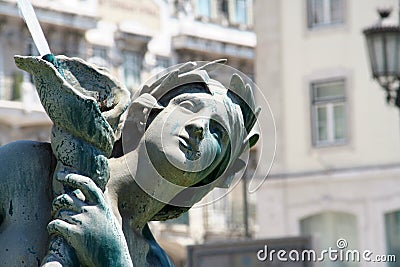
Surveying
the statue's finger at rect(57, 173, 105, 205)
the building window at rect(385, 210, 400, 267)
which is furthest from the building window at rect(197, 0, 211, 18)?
the statue's finger at rect(57, 173, 105, 205)

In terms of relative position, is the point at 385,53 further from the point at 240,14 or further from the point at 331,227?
the point at 240,14

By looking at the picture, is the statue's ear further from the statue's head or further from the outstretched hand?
the outstretched hand

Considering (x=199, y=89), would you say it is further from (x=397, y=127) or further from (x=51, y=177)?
(x=397, y=127)

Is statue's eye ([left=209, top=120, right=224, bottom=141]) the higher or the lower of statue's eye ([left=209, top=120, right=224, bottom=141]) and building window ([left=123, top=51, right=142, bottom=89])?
the lower

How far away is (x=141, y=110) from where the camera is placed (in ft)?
13.1

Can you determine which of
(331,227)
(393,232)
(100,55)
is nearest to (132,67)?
(100,55)

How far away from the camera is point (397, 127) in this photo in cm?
3247

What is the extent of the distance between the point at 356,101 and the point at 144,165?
29.7 m

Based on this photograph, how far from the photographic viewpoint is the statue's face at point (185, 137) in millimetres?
3934

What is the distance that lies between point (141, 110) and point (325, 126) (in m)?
30.0

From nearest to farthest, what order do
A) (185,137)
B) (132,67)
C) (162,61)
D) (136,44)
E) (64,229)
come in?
(64,229) < (185,137) < (132,67) < (136,44) < (162,61)

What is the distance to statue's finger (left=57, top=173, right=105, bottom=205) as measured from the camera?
3713mm

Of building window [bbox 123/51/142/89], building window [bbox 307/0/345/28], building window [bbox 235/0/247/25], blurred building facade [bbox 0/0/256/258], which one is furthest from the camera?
building window [bbox 235/0/247/25]

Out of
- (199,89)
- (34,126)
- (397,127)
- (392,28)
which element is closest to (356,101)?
(397,127)
